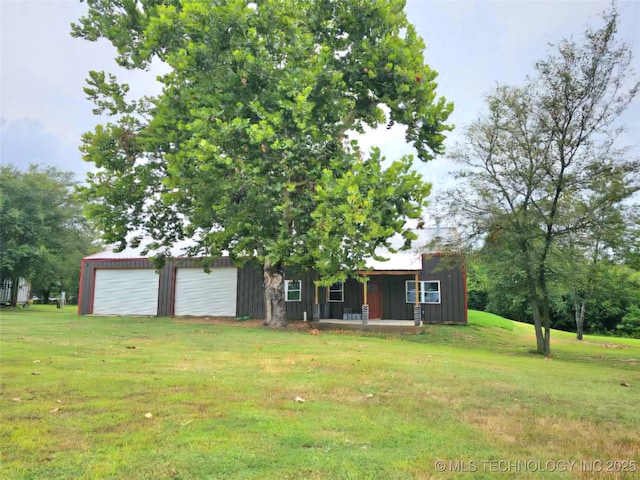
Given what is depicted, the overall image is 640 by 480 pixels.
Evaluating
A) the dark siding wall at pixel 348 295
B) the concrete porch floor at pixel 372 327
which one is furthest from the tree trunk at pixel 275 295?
the dark siding wall at pixel 348 295

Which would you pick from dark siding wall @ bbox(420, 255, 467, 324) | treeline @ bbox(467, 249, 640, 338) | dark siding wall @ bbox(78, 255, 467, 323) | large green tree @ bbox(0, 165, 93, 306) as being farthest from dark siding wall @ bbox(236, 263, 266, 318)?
large green tree @ bbox(0, 165, 93, 306)

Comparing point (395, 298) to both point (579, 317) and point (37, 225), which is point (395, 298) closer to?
point (579, 317)

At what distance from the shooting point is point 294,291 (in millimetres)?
22906

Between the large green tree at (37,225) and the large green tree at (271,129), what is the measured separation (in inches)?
507

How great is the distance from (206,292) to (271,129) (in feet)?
44.3

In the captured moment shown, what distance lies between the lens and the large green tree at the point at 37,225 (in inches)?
1036

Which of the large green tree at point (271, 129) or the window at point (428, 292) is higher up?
the large green tree at point (271, 129)

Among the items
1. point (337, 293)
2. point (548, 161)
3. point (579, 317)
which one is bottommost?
point (579, 317)

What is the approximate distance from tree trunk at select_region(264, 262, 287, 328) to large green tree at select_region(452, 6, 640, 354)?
7673 mm

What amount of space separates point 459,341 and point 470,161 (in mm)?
6813

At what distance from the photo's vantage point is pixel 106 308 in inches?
1001

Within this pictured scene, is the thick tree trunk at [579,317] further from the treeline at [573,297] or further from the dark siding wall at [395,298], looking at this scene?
the dark siding wall at [395,298]

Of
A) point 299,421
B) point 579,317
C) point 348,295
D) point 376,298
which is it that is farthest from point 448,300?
point 299,421

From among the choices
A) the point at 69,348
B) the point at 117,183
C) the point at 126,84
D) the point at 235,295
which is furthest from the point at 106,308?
the point at 69,348
